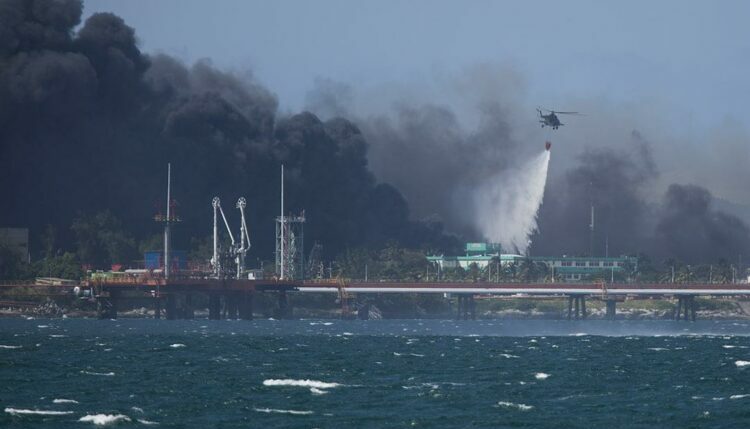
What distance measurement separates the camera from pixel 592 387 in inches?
3866

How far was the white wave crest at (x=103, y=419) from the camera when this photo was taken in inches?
3014

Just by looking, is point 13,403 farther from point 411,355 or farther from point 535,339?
point 535,339

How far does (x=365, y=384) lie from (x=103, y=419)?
25.3 m

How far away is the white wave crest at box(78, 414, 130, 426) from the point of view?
76562 millimetres

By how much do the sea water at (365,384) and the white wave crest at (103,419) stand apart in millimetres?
127

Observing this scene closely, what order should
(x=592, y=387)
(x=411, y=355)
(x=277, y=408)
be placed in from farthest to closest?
(x=411, y=355)
(x=592, y=387)
(x=277, y=408)

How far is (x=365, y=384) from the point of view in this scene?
325 ft

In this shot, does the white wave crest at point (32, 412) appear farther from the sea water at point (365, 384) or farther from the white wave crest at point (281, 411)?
the white wave crest at point (281, 411)

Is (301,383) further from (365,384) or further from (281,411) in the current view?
(281,411)

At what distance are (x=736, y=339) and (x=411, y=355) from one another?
60.9 meters

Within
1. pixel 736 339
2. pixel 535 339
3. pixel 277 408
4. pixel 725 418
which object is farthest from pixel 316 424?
pixel 736 339


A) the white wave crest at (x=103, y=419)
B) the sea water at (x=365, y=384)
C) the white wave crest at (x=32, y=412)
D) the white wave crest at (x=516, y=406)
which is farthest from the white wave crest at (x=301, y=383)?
the white wave crest at (x=103, y=419)

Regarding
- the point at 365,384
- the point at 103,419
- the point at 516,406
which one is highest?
the point at 365,384

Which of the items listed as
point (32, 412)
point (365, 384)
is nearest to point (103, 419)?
point (32, 412)
